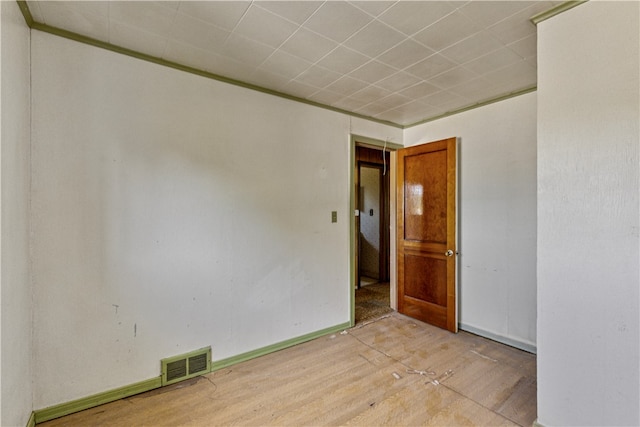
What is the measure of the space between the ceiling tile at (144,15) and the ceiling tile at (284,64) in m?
0.69

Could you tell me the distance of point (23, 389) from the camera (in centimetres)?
164

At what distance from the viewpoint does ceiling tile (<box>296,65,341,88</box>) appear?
242 cm

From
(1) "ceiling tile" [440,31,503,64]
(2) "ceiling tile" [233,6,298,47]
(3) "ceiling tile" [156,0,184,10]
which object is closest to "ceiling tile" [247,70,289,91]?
(2) "ceiling tile" [233,6,298,47]

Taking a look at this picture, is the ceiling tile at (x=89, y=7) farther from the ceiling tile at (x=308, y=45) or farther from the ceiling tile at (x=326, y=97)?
the ceiling tile at (x=326, y=97)

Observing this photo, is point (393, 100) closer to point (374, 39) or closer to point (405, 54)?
point (405, 54)

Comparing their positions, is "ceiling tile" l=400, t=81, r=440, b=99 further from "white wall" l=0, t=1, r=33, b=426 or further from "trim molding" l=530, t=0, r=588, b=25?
"white wall" l=0, t=1, r=33, b=426

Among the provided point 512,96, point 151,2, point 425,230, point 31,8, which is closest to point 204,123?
point 151,2

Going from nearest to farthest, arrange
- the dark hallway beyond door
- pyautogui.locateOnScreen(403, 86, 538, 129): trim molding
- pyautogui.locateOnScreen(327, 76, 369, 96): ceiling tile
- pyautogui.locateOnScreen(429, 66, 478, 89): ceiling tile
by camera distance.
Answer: pyautogui.locateOnScreen(429, 66, 478, 89): ceiling tile
pyautogui.locateOnScreen(327, 76, 369, 96): ceiling tile
pyautogui.locateOnScreen(403, 86, 538, 129): trim molding
the dark hallway beyond door

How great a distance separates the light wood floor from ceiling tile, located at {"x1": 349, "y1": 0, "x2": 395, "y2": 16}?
8.07ft

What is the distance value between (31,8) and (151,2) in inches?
27.1

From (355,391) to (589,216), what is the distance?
1.84 m

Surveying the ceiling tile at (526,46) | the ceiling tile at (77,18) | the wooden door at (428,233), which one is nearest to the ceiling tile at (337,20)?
the ceiling tile at (526,46)

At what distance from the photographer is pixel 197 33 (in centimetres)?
192

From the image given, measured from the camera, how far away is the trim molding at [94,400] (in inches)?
72.7
